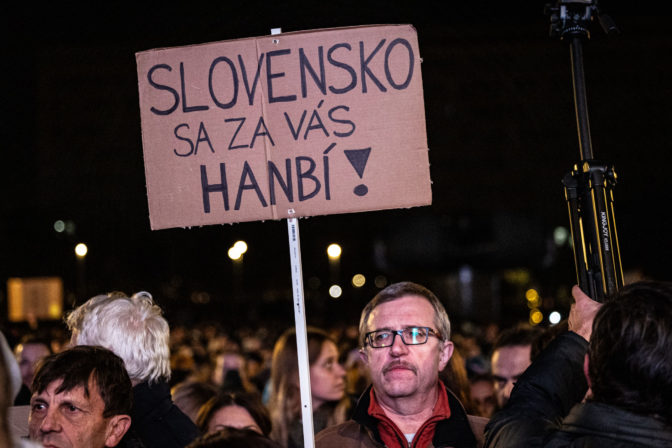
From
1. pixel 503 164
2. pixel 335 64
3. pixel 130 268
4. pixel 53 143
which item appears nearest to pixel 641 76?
pixel 503 164

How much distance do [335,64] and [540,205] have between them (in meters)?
20.0

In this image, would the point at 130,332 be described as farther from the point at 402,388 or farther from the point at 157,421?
the point at 402,388

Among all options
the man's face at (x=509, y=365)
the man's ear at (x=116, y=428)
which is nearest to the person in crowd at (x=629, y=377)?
the man's ear at (x=116, y=428)

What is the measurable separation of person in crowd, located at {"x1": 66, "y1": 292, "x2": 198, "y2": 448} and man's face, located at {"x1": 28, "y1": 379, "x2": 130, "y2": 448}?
0.51m

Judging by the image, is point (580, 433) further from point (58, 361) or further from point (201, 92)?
point (201, 92)

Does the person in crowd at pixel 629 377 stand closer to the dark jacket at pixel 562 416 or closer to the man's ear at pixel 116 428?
the dark jacket at pixel 562 416

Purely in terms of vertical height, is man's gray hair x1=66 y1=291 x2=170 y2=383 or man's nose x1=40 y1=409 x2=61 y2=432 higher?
man's gray hair x1=66 y1=291 x2=170 y2=383

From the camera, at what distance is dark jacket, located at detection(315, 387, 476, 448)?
349cm

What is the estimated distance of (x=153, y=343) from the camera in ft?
12.8

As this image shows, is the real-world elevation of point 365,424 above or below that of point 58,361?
below

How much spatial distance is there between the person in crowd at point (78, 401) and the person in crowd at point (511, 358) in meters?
2.89

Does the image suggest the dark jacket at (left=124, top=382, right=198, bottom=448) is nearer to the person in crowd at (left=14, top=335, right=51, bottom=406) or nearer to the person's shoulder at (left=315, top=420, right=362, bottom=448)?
the person's shoulder at (left=315, top=420, right=362, bottom=448)

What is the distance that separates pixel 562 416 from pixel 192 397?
3.18 meters

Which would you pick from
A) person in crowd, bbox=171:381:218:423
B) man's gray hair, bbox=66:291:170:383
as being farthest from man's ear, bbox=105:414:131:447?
person in crowd, bbox=171:381:218:423
